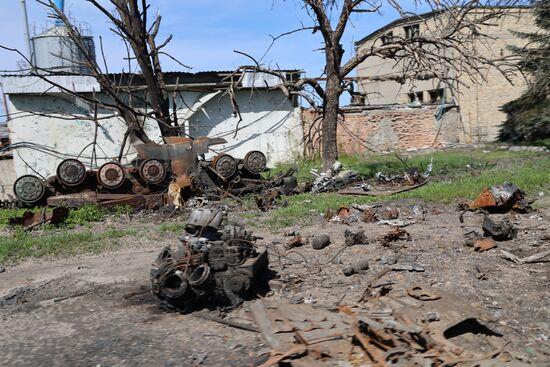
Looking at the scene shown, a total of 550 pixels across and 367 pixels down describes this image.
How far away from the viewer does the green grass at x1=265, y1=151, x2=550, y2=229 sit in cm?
963

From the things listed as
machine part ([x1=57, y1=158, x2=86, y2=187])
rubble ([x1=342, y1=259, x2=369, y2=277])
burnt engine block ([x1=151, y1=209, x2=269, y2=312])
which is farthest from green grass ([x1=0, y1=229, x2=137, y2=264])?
rubble ([x1=342, y1=259, x2=369, y2=277])

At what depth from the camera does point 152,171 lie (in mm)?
11203

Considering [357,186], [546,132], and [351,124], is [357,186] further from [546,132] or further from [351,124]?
[546,132]

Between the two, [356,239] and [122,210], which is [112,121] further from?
[356,239]

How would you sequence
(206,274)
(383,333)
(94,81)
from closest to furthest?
(383,333) < (206,274) < (94,81)

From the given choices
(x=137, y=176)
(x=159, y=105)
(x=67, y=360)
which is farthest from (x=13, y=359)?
(x=159, y=105)

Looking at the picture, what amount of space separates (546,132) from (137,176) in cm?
1562

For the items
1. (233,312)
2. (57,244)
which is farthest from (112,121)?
(233,312)

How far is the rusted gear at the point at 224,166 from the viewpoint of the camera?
11.7 m

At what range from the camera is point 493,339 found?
13.4ft

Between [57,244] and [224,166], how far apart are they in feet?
14.4

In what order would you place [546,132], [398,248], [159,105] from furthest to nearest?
[546,132] < [159,105] < [398,248]

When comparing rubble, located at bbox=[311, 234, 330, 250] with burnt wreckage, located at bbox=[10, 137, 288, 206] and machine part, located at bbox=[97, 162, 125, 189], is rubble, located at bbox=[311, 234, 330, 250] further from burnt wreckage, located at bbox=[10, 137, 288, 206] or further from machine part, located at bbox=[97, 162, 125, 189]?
machine part, located at bbox=[97, 162, 125, 189]

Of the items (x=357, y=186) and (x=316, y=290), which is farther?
(x=357, y=186)
